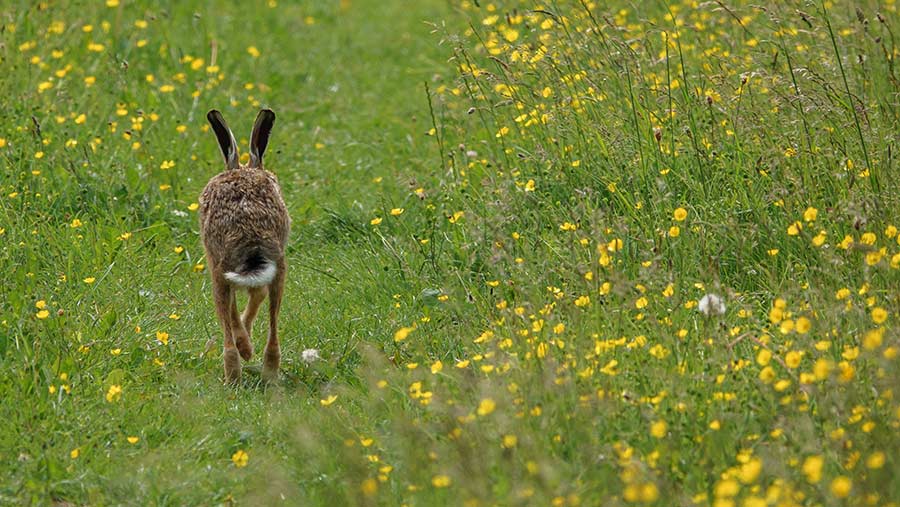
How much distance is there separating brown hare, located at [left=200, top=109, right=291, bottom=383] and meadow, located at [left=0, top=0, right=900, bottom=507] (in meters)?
0.20

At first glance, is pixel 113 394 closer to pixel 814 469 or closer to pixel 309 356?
pixel 309 356

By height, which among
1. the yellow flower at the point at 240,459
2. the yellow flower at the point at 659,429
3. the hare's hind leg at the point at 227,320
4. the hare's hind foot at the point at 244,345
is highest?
the yellow flower at the point at 659,429

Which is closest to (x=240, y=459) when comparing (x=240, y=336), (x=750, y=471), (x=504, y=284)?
(x=240, y=336)

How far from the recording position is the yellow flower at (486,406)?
14.6ft

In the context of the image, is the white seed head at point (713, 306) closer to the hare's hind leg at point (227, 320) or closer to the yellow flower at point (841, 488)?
the yellow flower at point (841, 488)

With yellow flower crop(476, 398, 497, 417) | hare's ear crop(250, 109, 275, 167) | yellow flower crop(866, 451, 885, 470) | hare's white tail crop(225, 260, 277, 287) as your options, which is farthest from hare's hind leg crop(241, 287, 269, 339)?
yellow flower crop(866, 451, 885, 470)

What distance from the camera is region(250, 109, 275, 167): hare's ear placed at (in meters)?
6.92

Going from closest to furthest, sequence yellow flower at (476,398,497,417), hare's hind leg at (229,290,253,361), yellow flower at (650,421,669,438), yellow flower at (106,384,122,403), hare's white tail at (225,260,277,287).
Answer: yellow flower at (650,421,669,438) < yellow flower at (476,398,497,417) < yellow flower at (106,384,122,403) < hare's white tail at (225,260,277,287) < hare's hind leg at (229,290,253,361)

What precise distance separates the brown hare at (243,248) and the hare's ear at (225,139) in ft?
0.88

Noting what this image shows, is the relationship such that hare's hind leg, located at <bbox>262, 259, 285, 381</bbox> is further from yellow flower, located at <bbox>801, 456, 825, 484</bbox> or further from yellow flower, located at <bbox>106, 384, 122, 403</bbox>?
yellow flower, located at <bbox>801, 456, 825, 484</bbox>

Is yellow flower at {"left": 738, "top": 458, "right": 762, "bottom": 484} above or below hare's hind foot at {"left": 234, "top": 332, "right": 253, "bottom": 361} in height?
above

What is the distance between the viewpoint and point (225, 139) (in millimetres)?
6941

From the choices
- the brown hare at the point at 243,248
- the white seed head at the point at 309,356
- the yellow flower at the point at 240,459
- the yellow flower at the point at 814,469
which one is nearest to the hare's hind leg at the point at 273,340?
the brown hare at the point at 243,248

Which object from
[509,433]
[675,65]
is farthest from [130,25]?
[509,433]
